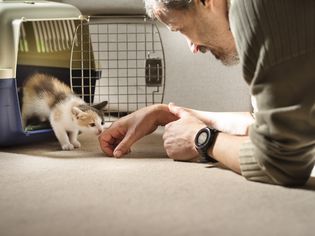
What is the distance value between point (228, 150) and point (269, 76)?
1.17ft

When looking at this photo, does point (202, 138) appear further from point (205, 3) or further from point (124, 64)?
point (124, 64)

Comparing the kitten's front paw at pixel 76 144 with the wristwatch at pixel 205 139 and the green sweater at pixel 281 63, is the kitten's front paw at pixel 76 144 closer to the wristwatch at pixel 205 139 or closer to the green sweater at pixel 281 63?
the wristwatch at pixel 205 139

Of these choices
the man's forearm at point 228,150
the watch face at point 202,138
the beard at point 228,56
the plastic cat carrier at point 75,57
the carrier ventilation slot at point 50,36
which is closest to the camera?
the man's forearm at point 228,150

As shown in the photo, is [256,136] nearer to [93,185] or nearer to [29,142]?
[93,185]

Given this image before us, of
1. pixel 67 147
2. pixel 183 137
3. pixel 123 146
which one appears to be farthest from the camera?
pixel 67 147

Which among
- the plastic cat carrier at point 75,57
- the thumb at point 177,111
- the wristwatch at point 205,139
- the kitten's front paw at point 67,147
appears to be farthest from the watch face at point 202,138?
the plastic cat carrier at point 75,57

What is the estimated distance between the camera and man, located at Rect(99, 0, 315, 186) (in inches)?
53.5

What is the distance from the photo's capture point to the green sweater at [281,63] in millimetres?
1355

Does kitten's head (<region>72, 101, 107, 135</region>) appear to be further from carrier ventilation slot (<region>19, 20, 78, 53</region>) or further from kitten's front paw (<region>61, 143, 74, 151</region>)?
carrier ventilation slot (<region>19, 20, 78, 53</region>)

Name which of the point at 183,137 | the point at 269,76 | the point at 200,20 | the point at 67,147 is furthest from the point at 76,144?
the point at 269,76

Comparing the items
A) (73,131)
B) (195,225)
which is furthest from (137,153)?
(195,225)

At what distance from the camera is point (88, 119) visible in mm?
2340

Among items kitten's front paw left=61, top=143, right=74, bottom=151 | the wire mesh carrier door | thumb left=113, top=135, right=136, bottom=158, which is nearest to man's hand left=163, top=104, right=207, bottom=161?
thumb left=113, top=135, right=136, bottom=158

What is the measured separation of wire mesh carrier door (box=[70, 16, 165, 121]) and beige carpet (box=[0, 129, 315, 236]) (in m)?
0.88
